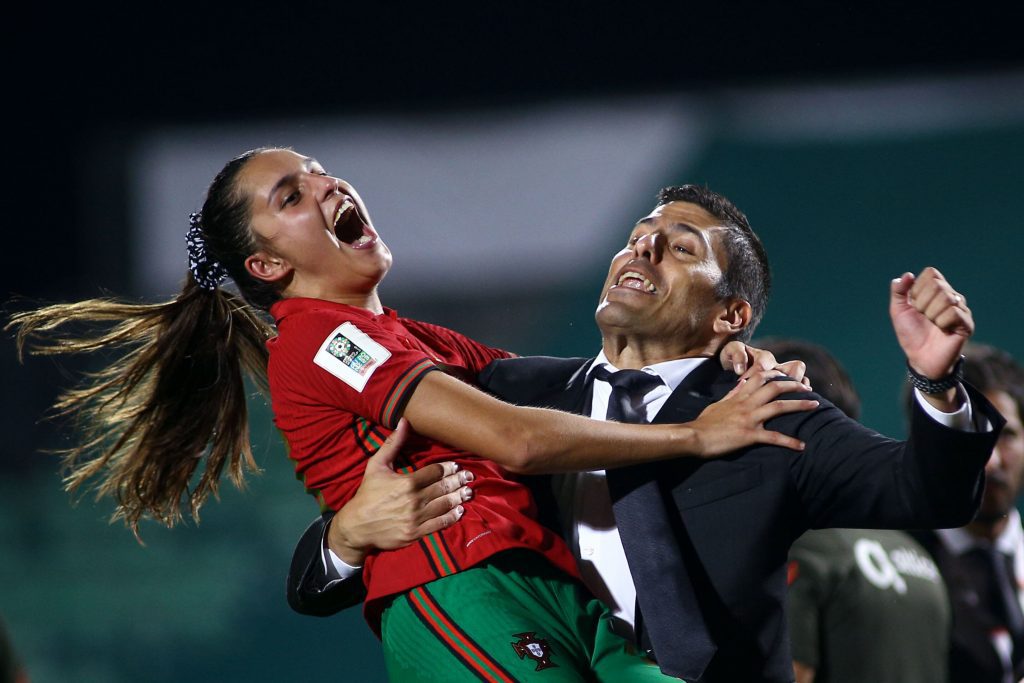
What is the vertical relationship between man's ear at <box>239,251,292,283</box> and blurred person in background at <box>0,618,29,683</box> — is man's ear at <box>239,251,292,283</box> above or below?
above

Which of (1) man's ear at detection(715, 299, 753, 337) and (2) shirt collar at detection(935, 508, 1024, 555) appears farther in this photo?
(2) shirt collar at detection(935, 508, 1024, 555)

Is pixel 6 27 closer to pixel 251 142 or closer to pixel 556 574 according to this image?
pixel 251 142

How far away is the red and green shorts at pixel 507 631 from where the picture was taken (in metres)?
2.23

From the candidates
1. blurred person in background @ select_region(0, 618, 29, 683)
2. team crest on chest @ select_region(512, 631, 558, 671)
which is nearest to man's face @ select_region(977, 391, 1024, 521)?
team crest on chest @ select_region(512, 631, 558, 671)

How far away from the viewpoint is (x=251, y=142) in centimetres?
739

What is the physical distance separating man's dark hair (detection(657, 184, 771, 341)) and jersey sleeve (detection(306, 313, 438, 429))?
72cm

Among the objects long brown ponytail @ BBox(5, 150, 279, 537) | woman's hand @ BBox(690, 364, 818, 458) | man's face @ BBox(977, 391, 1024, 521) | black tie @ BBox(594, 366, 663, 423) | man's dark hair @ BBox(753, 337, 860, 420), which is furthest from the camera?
man's face @ BBox(977, 391, 1024, 521)

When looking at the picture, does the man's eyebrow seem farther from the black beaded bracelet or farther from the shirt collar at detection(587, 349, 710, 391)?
the black beaded bracelet

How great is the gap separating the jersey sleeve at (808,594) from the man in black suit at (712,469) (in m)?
0.69

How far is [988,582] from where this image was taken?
11.8 feet

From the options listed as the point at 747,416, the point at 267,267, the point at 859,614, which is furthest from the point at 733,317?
the point at 267,267

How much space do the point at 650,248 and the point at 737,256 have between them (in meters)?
0.22

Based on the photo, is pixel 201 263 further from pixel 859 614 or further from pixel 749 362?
pixel 859 614

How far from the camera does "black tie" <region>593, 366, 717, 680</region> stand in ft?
7.46
